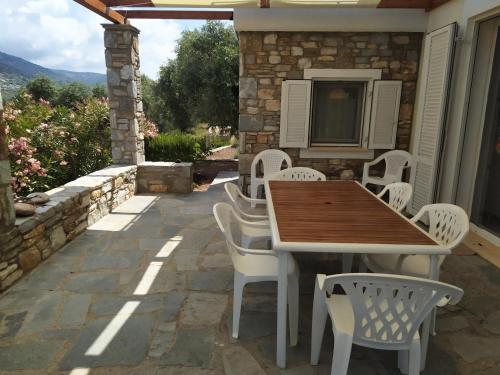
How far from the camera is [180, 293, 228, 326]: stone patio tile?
7.25 feet

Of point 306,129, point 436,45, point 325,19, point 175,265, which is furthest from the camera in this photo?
point 306,129

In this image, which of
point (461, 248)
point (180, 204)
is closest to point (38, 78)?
point (180, 204)

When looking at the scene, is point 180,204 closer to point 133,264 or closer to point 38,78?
point 133,264

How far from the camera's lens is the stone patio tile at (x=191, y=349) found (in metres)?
1.85

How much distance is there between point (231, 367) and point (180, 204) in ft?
10.9

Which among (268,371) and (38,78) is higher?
(38,78)

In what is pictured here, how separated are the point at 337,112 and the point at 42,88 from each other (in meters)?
20.0

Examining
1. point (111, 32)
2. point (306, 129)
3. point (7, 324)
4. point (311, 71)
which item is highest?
point (111, 32)

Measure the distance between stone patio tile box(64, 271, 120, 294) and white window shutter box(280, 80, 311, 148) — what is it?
2.92m

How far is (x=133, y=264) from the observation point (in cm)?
302

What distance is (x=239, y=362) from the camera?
185 centimetres

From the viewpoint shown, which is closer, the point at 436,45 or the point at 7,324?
the point at 7,324

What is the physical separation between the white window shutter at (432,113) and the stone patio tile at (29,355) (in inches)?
151

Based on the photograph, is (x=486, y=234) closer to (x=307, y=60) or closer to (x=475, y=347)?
(x=475, y=347)
